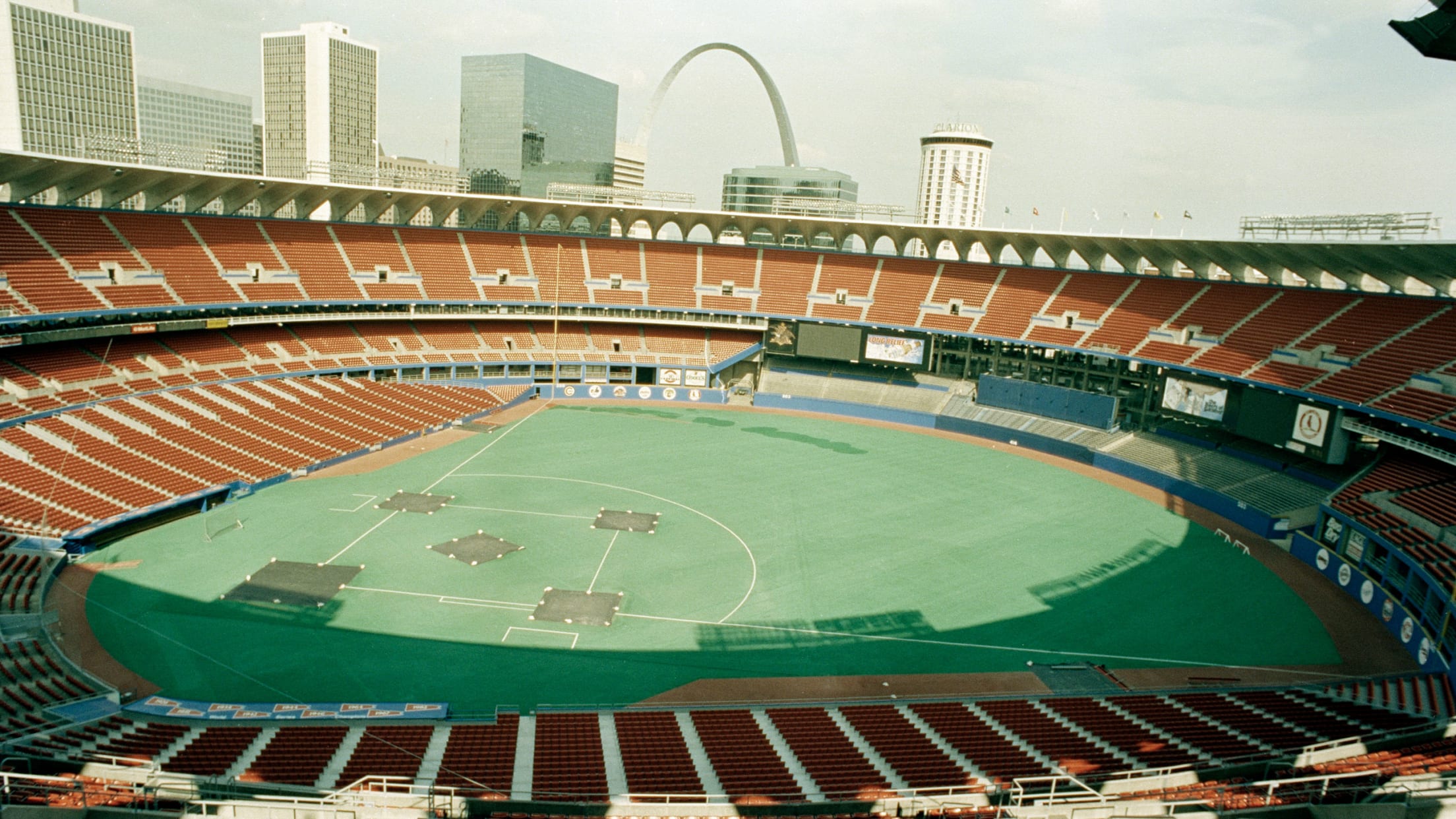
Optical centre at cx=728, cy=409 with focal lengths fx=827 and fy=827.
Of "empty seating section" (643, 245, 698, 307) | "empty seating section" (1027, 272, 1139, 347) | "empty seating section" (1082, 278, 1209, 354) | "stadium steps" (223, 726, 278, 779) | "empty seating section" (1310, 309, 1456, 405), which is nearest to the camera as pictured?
→ "stadium steps" (223, 726, 278, 779)

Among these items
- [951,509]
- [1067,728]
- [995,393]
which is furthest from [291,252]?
[1067,728]

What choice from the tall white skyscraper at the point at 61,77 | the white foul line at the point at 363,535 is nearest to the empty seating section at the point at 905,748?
the white foul line at the point at 363,535

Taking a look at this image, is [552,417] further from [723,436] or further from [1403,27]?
[1403,27]

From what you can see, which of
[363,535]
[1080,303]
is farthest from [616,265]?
[363,535]

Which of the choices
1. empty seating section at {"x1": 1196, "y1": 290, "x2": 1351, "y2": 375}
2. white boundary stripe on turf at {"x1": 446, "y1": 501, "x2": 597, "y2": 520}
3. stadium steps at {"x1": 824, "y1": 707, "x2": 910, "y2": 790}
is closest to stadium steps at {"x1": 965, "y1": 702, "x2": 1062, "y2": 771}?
stadium steps at {"x1": 824, "y1": 707, "x2": 910, "y2": 790}

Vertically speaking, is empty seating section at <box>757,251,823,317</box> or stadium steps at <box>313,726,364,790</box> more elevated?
empty seating section at <box>757,251,823,317</box>

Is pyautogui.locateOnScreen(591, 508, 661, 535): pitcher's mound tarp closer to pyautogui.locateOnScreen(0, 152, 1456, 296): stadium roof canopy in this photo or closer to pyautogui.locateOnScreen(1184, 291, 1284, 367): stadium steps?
pyautogui.locateOnScreen(0, 152, 1456, 296): stadium roof canopy
